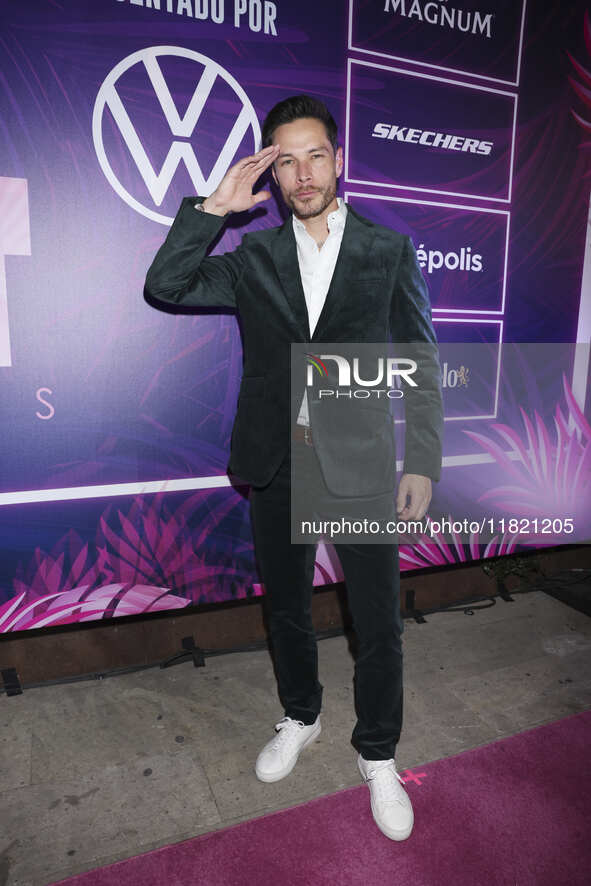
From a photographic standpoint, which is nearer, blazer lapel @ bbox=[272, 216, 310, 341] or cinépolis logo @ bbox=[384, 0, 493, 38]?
blazer lapel @ bbox=[272, 216, 310, 341]

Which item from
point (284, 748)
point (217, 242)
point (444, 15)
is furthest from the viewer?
point (444, 15)

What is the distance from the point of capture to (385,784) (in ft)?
5.59

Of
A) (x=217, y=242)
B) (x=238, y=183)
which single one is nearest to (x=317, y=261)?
(x=238, y=183)

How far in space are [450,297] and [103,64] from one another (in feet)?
5.34

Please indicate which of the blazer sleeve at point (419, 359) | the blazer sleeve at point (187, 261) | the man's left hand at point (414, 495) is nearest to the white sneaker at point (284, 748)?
the man's left hand at point (414, 495)

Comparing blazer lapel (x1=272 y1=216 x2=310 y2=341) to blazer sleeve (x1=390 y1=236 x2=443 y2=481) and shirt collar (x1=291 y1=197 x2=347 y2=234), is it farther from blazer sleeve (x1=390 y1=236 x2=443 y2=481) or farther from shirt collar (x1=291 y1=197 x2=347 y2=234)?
blazer sleeve (x1=390 y1=236 x2=443 y2=481)

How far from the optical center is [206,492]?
2.41 m

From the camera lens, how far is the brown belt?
5.63ft

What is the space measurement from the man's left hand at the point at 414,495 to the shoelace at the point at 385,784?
0.74 meters

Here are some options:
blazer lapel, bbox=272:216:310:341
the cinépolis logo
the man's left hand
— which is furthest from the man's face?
the cinépolis logo

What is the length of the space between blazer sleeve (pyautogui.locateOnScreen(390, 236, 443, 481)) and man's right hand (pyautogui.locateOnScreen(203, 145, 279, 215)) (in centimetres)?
47

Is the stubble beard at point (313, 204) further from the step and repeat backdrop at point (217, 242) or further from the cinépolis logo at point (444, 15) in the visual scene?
the cinépolis logo at point (444, 15)

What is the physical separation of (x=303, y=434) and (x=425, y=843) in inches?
46.0

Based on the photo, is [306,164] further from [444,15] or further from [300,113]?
[444,15]
